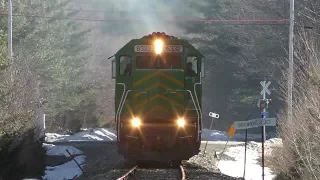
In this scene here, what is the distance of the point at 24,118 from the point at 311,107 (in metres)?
10.3

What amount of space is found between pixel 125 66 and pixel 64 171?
7054 millimetres

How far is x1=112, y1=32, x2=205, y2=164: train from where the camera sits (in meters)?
15.4

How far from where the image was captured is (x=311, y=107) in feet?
41.1

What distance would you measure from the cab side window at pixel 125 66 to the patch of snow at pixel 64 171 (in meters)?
5.50

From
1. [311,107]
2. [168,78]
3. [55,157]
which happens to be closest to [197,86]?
[168,78]

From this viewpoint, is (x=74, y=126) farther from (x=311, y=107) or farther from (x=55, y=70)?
(x=311, y=107)

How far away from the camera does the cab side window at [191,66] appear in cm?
1636

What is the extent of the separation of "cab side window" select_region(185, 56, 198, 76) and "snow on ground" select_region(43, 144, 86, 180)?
6.50 meters

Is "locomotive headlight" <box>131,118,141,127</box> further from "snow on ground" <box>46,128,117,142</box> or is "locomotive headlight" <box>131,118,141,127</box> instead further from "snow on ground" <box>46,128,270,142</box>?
→ "snow on ground" <box>46,128,270,142</box>

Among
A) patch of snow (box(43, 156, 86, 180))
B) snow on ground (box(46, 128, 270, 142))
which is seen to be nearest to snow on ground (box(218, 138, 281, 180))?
patch of snow (box(43, 156, 86, 180))

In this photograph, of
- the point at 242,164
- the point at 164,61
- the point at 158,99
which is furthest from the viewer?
the point at 242,164

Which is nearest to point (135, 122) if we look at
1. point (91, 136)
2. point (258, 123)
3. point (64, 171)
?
point (258, 123)

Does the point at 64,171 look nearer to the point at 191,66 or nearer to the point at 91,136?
the point at 191,66

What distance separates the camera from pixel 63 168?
2283 centimetres
